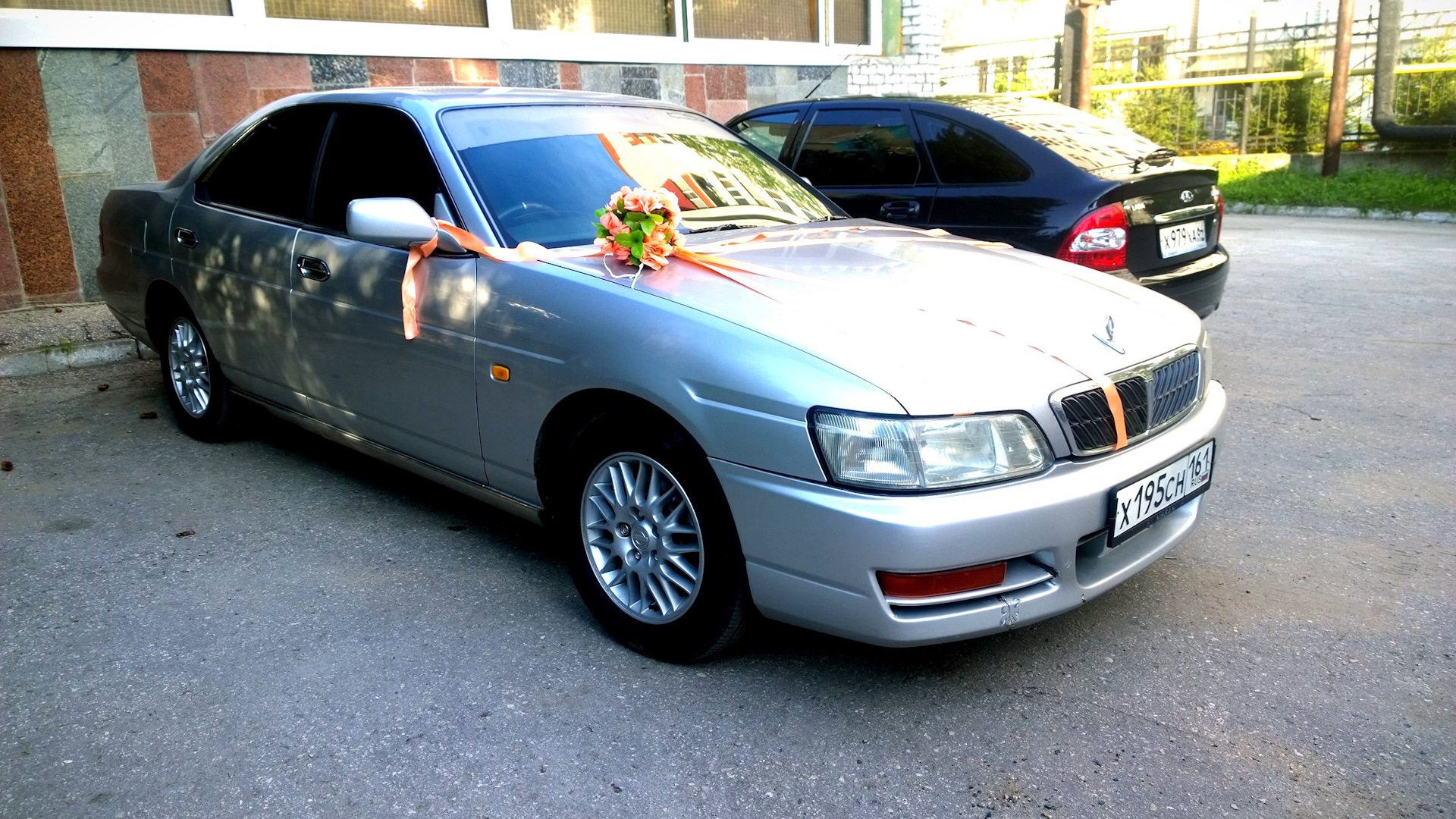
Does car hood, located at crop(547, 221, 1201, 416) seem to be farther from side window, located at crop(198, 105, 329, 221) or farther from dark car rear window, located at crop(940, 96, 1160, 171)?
dark car rear window, located at crop(940, 96, 1160, 171)

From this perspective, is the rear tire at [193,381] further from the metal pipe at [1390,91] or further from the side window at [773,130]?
the metal pipe at [1390,91]

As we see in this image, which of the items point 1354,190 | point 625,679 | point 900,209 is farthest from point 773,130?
point 1354,190

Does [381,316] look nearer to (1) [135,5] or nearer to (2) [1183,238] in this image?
(2) [1183,238]

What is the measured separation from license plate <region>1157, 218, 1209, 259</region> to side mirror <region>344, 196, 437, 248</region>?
3691 millimetres

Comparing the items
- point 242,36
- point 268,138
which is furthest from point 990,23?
point 268,138

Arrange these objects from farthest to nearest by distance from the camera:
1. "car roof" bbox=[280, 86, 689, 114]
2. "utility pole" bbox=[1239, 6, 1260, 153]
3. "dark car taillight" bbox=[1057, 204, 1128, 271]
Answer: "utility pole" bbox=[1239, 6, 1260, 153] < "dark car taillight" bbox=[1057, 204, 1128, 271] < "car roof" bbox=[280, 86, 689, 114]

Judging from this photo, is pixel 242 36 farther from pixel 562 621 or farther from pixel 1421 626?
pixel 1421 626

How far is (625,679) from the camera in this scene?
9.97 feet

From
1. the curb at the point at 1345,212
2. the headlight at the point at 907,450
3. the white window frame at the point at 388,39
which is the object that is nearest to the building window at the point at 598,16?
the white window frame at the point at 388,39

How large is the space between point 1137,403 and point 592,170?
6.25 feet

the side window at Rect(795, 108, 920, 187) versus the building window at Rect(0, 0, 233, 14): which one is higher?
the building window at Rect(0, 0, 233, 14)

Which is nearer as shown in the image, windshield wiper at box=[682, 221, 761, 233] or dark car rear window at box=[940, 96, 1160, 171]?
windshield wiper at box=[682, 221, 761, 233]

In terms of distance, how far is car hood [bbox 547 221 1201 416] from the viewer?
2682mm

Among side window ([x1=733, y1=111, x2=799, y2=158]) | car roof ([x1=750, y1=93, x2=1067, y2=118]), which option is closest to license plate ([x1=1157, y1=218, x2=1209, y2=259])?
car roof ([x1=750, y1=93, x2=1067, y2=118])
